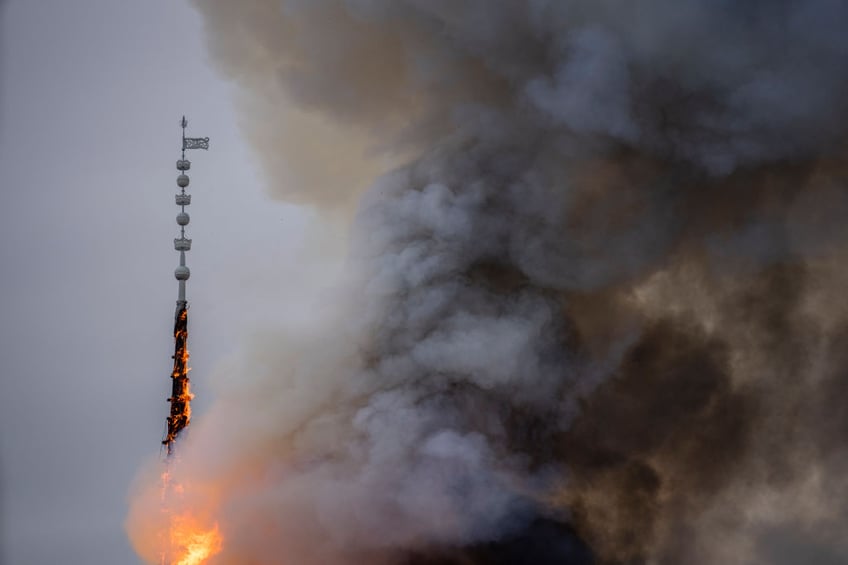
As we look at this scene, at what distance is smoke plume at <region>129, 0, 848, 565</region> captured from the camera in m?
68.5

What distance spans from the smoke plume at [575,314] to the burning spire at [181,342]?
4.44 ft

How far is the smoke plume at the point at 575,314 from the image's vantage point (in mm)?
68500

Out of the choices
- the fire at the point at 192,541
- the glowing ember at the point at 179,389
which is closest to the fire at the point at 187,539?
the fire at the point at 192,541

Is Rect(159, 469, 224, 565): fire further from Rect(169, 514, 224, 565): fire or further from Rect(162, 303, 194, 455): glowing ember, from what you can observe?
Rect(162, 303, 194, 455): glowing ember

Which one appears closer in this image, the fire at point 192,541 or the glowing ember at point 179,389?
the fire at point 192,541

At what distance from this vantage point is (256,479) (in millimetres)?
70062

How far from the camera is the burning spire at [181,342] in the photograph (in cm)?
7162

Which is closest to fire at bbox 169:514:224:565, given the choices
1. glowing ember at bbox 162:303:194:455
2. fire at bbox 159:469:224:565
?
fire at bbox 159:469:224:565

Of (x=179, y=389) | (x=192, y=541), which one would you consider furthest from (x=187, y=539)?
(x=179, y=389)

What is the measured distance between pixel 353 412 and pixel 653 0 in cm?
2256

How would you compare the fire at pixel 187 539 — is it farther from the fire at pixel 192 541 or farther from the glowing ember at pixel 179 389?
the glowing ember at pixel 179 389

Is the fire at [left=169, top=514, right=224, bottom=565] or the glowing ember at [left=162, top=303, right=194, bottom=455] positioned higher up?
the glowing ember at [left=162, top=303, right=194, bottom=455]

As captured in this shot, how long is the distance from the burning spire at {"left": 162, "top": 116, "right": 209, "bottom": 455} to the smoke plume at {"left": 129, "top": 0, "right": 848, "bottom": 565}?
1354 mm

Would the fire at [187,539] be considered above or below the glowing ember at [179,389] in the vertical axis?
below
